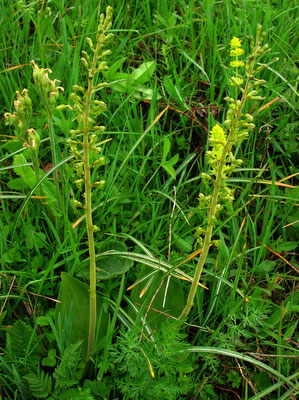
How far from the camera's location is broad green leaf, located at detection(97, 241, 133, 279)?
2426mm

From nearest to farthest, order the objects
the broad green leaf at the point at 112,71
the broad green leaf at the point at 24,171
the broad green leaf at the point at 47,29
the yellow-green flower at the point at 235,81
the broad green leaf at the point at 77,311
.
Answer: the yellow-green flower at the point at 235,81 < the broad green leaf at the point at 77,311 < the broad green leaf at the point at 24,171 < the broad green leaf at the point at 112,71 < the broad green leaf at the point at 47,29

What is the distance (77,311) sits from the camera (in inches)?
89.3

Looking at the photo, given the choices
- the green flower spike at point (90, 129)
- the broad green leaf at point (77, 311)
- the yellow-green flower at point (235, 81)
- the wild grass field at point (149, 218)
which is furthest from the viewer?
the broad green leaf at point (77, 311)

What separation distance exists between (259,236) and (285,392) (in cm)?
91

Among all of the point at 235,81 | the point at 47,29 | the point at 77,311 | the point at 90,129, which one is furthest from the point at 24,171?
the point at 235,81

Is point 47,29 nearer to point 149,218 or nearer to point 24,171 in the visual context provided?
point 24,171

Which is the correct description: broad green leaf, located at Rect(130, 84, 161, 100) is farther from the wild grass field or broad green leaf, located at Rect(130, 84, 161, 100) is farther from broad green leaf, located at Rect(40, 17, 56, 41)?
broad green leaf, located at Rect(40, 17, 56, 41)

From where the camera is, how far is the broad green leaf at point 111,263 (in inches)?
95.5

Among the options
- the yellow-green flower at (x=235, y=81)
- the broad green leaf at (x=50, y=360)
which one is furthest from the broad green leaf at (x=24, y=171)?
the yellow-green flower at (x=235, y=81)

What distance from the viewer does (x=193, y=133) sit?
332 centimetres

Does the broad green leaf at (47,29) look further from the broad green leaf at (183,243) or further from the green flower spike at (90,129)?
the broad green leaf at (183,243)

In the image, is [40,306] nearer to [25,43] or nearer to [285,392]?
[285,392]

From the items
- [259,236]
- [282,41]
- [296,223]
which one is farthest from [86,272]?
[282,41]

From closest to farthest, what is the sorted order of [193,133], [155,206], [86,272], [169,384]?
[169,384]
[86,272]
[155,206]
[193,133]
